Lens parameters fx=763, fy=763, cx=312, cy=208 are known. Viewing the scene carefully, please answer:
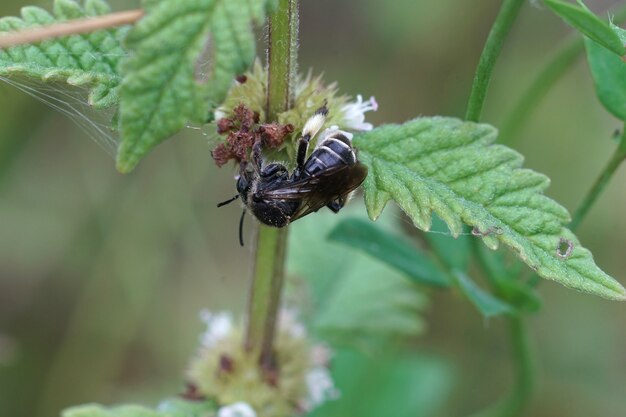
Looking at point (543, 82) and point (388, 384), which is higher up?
point (543, 82)

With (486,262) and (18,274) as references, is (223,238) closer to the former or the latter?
(18,274)

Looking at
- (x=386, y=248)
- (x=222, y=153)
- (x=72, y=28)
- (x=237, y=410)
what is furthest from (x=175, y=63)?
(x=386, y=248)

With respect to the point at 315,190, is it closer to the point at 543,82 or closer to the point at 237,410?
the point at 237,410

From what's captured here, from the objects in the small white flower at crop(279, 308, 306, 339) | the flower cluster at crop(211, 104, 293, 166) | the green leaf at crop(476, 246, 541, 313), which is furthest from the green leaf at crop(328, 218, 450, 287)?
the flower cluster at crop(211, 104, 293, 166)

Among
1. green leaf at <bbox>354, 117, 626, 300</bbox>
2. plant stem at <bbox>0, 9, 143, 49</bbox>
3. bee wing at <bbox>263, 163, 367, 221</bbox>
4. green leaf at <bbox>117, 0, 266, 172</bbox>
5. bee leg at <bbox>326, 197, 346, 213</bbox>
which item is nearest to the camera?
green leaf at <bbox>117, 0, 266, 172</bbox>

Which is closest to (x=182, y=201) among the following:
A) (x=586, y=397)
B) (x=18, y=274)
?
(x=18, y=274)

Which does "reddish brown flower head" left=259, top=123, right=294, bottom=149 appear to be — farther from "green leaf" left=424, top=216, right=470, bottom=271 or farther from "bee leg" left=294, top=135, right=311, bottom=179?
"green leaf" left=424, top=216, right=470, bottom=271

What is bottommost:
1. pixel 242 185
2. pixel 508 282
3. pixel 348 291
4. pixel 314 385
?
pixel 348 291
